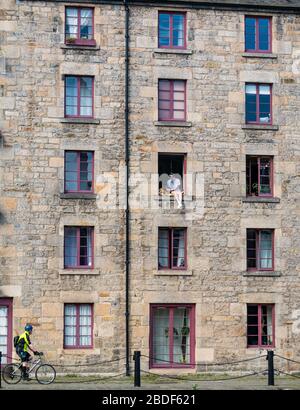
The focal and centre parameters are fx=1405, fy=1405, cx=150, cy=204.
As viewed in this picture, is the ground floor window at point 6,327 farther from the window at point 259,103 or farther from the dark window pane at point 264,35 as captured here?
the dark window pane at point 264,35

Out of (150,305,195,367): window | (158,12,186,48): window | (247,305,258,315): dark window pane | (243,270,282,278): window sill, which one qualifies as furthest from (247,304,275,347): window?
(158,12,186,48): window

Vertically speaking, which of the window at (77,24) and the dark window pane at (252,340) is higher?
the window at (77,24)

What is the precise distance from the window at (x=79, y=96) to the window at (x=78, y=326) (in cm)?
650

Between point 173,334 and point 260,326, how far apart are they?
2989 mm

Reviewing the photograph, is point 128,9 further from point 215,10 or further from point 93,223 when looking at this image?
point 93,223

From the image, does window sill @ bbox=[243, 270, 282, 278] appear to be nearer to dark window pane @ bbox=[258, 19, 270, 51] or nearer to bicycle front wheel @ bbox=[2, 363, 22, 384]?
dark window pane @ bbox=[258, 19, 270, 51]

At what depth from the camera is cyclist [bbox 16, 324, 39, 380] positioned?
42.9 metres

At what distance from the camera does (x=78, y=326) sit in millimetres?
46562

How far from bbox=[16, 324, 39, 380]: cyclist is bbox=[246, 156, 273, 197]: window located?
31.8 feet

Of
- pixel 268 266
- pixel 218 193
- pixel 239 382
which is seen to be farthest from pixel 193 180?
pixel 239 382

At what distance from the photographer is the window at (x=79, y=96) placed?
47.3 metres

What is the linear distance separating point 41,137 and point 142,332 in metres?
7.32

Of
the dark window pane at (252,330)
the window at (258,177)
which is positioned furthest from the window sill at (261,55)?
the dark window pane at (252,330)

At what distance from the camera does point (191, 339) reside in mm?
47156
